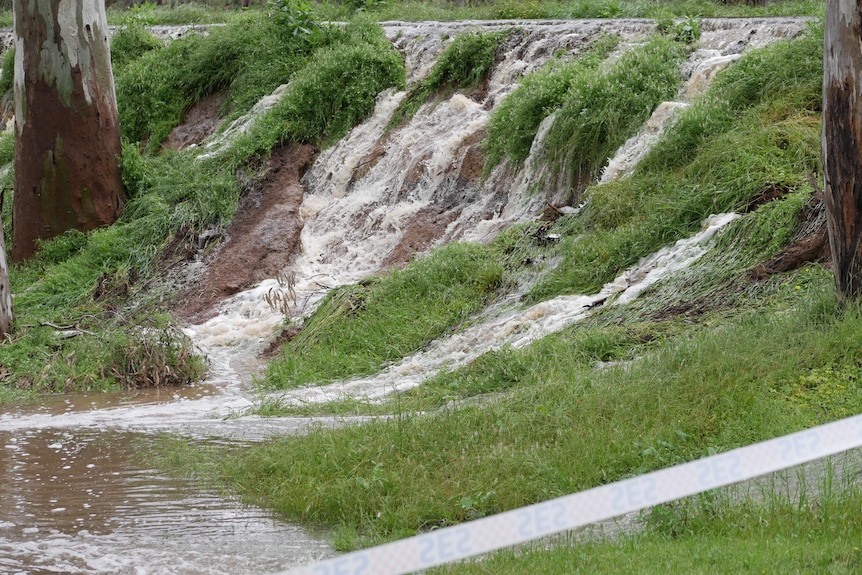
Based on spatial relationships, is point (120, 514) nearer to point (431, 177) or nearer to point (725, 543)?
point (725, 543)

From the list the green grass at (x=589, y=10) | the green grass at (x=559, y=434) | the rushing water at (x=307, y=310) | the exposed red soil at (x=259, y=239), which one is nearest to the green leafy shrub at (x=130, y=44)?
the green grass at (x=589, y=10)

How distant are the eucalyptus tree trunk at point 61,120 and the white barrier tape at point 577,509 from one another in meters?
13.1

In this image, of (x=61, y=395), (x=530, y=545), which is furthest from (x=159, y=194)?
(x=530, y=545)

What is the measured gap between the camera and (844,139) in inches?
260

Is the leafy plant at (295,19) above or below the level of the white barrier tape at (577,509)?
above

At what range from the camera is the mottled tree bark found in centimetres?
652

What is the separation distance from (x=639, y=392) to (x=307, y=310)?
5.97 m

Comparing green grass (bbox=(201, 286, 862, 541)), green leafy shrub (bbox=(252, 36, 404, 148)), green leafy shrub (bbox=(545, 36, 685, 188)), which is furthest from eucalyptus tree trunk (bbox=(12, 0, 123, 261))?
green grass (bbox=(201, 286, 862, 541))

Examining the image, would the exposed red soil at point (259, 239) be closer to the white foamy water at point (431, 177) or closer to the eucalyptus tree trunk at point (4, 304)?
the white foamy water at point (431, 177)

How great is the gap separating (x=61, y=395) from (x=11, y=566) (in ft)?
15.7

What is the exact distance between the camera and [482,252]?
1081 cm

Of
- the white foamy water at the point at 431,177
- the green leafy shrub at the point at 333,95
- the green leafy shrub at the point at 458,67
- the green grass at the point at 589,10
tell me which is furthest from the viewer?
the green leafy shrub at the point at 333,95

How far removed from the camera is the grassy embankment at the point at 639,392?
442 cm

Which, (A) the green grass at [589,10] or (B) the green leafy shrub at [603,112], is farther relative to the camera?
(A) the green grass at [589,10]
